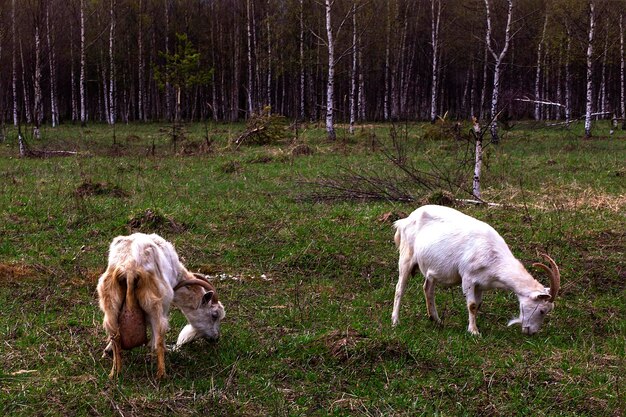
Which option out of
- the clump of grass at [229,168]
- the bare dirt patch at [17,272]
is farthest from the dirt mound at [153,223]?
the clump of grass at [229,168]

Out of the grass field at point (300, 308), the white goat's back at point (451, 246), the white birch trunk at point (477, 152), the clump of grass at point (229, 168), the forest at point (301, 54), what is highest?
the forest at point (301, 54)

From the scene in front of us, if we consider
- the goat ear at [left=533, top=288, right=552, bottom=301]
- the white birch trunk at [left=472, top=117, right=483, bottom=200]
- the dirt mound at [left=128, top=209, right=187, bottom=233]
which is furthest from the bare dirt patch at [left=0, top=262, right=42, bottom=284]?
the white birch trunk at [left=472, top=117, right=483, bottom=200]

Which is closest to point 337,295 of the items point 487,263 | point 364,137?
point 487,263

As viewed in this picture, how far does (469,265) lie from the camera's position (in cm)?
659

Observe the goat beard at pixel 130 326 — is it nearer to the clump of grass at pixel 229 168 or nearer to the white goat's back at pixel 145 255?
the white goat's back at pixel 145 255

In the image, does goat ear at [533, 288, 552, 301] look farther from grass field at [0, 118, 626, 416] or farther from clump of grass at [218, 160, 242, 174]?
clump of grass at [218, 160, 242, 174]

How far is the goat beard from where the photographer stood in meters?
5.20

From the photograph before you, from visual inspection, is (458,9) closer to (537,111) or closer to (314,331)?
(537,111)

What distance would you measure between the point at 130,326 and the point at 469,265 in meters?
3.38

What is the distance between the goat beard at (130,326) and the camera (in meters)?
5.20

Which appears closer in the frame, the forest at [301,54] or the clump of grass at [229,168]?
the clump of grass at [229,168]

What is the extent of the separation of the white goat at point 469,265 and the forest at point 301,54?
1238 inches

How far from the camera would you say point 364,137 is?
27.1m

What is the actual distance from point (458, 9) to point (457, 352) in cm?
4455
